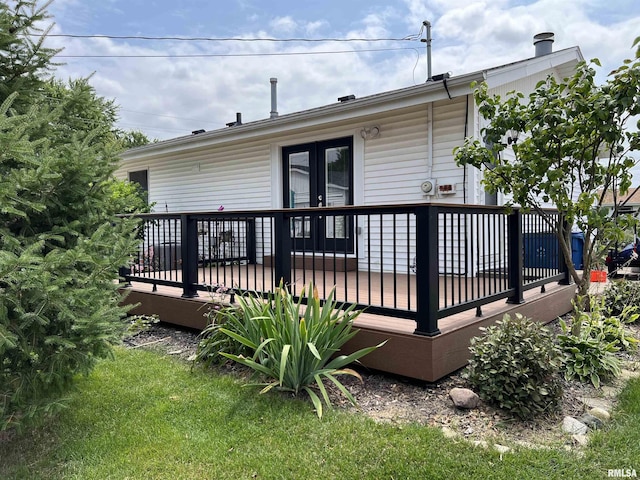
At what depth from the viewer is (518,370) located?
273 centimetres

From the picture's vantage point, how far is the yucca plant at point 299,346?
116 inches

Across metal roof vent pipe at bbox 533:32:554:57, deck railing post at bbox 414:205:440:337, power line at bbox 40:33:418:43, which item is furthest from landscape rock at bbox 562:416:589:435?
power line at bbox 40:33:418:43

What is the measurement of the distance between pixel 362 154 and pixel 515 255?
10.3 ft

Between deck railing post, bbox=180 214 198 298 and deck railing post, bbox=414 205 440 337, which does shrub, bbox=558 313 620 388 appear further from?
deck railing post, bbox=180 214 198 298

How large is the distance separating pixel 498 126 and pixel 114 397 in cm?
365

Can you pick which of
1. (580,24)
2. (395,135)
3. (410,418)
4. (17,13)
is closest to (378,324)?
(410,418)

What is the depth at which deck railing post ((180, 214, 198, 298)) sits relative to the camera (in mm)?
4727

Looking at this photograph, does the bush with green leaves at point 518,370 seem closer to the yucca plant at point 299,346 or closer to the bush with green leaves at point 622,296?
the yucca plant at point 299,346

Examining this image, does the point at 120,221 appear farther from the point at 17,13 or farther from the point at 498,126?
the point at 498,126

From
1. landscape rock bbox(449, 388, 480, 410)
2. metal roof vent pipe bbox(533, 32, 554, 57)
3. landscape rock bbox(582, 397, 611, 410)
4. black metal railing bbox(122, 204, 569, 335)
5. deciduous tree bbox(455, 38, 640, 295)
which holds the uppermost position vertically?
metal roof vent pipe bbox(533, 32, 554, 57)

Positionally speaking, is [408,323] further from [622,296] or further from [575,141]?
[622,296]

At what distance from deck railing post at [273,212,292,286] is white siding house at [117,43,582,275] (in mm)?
903

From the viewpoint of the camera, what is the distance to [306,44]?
504 inches

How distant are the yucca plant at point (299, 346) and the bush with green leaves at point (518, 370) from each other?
709 millimetres
